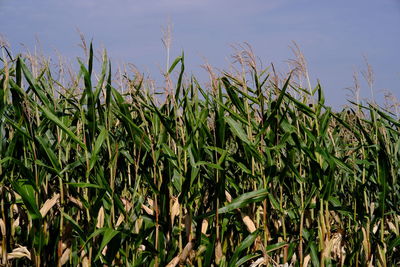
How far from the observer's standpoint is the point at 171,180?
11.2 ft

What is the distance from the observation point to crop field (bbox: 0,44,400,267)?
3.28 meters

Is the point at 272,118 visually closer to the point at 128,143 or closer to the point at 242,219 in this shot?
the point at 242,219

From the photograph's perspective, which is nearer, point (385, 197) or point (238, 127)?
point (238, 127)

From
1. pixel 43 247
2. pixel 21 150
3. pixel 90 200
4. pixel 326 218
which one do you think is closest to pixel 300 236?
pixel 326 218

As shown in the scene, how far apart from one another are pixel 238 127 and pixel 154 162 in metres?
0.55

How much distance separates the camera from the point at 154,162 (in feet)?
10.8

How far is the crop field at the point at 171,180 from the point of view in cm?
328

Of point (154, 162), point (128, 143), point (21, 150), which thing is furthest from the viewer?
point (128, 143)

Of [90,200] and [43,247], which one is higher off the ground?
[90,200]

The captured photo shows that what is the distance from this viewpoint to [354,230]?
389 cm

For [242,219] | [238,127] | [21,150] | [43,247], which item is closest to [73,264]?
[43,247]

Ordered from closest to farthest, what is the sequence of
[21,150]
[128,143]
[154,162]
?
[154,162]
[21,150]
[128,143]

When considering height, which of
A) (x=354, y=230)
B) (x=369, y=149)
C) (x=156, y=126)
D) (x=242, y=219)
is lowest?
(x=354, y=230)

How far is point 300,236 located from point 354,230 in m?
0.56
